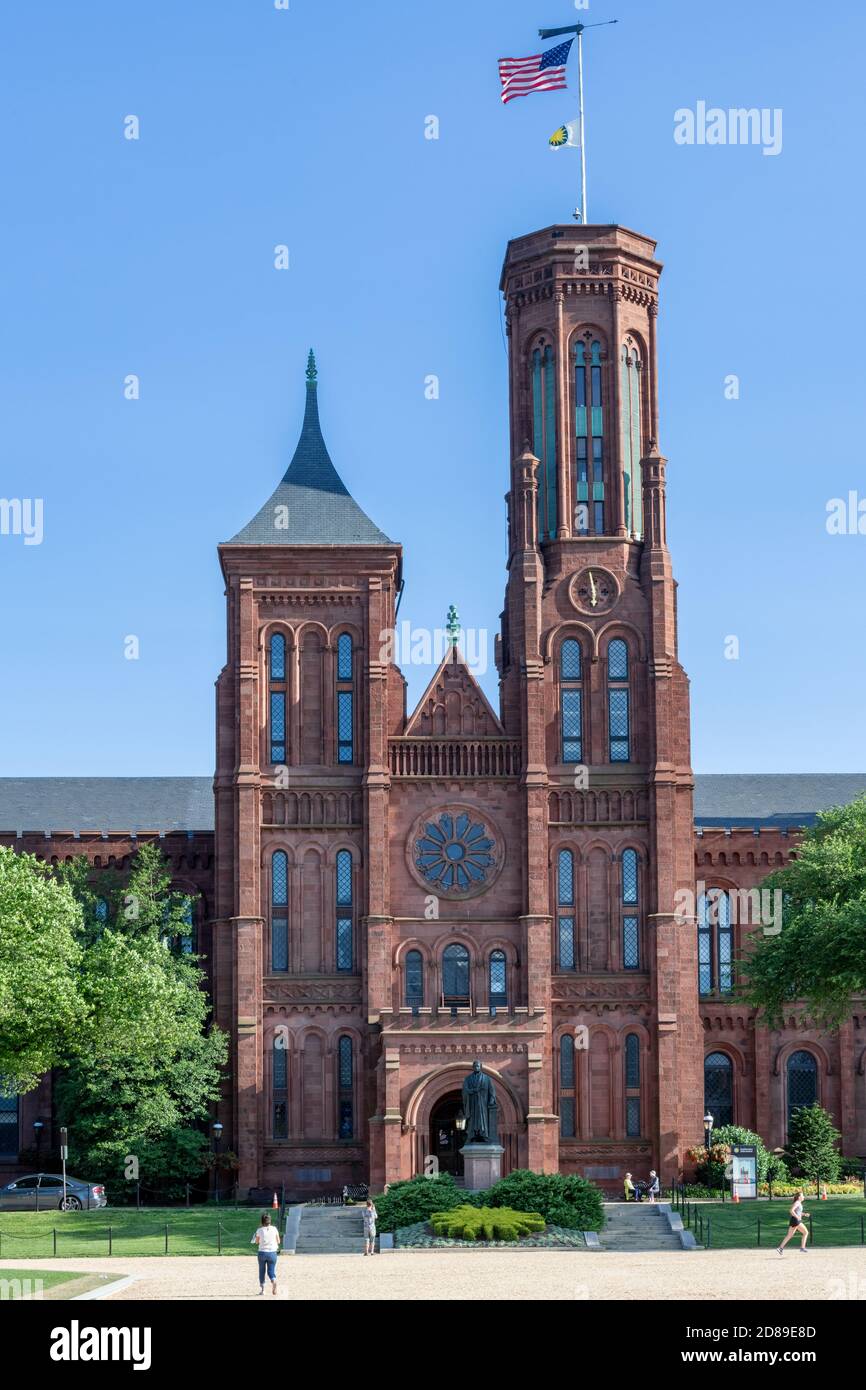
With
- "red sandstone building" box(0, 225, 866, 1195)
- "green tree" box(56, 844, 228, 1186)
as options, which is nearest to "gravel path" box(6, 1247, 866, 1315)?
"green tree" box(56, 844, 228, 1186)

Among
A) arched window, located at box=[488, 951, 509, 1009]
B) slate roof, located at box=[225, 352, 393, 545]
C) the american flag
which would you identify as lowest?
arched window, located at box=[488, 951, 509, 1009]

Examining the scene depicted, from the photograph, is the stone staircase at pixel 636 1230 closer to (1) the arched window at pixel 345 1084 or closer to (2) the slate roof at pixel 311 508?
(1) the arched window at pixel 345 1084

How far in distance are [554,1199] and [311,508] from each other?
29.9 metres

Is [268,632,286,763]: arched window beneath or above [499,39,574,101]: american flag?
beneath

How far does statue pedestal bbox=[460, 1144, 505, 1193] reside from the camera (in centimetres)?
5925

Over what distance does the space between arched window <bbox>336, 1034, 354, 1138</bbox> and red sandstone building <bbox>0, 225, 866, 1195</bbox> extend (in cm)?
8

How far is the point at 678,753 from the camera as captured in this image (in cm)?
7144

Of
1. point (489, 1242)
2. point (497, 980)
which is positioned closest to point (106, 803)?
point (497, 980)

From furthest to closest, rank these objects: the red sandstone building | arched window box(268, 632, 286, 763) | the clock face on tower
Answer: the clock face on tower
arched window box(268, 632, 286, 763)
the red sandstone building

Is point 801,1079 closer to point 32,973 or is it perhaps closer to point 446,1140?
point 446,1140

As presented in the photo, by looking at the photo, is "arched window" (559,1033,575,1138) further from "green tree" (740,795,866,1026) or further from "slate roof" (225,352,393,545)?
"slate roof" (225,352,393,545)

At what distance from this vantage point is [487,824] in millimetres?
70750

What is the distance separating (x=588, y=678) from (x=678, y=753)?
4241 mm
